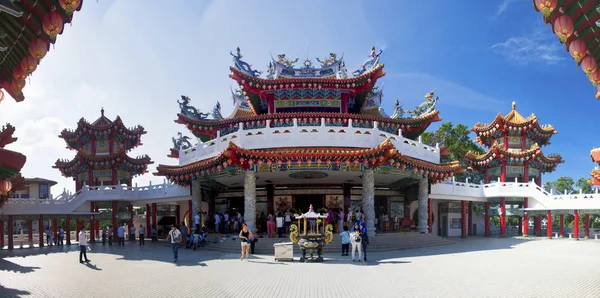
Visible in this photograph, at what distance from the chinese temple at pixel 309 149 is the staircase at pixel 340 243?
98cm

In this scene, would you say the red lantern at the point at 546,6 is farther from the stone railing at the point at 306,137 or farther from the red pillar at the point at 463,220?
the red pillar at the point at 463,220

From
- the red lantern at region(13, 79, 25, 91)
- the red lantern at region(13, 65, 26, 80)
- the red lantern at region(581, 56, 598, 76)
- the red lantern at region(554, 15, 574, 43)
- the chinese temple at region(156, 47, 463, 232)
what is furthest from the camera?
the chinese temple at region(156, 47, 463, 232)

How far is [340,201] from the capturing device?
81.9ft

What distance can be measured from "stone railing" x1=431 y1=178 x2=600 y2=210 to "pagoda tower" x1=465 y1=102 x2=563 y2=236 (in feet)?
4.47

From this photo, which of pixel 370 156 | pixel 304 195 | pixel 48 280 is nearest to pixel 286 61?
pixel 304 195

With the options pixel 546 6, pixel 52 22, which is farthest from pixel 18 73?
pixel 546 6

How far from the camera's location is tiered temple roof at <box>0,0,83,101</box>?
719cm

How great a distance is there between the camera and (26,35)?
7891 millimetres

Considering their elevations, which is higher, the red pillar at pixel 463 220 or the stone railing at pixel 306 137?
the stone railing at pixel 306 137

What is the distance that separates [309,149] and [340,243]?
4.42m

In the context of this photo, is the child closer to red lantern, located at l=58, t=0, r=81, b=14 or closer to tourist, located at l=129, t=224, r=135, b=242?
red lantern, located at l=58, t=0, r=81, b=14

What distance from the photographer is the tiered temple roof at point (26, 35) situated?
7.19 meters

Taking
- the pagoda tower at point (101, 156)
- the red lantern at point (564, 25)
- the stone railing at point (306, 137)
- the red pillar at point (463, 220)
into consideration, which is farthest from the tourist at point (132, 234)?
the red lantern at point (564, 25)

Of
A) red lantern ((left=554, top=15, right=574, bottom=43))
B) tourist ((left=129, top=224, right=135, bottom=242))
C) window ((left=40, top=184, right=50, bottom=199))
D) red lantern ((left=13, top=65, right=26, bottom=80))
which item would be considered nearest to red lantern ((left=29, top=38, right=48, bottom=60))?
red lantern ((left=13, top=65, right=26, bottom=80))
